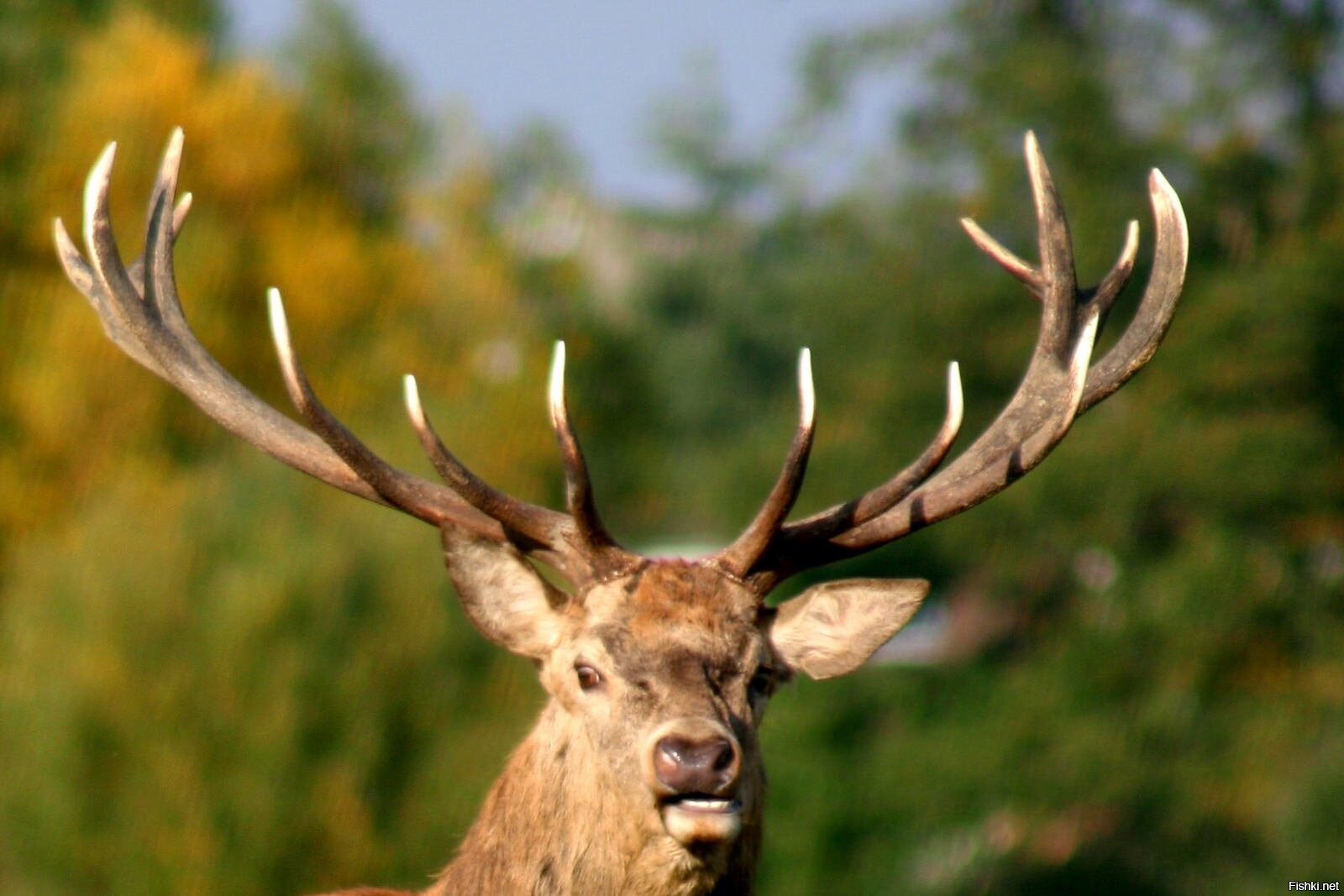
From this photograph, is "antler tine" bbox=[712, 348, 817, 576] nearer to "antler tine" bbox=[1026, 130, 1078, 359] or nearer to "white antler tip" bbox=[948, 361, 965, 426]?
"white antler tip" bbox=[948, 361, 965, 426]

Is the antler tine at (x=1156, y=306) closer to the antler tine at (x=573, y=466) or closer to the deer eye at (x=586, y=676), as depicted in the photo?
the antler tine at (x=573, y=466)

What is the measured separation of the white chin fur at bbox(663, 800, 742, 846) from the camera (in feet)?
14.8

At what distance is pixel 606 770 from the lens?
4.77 m

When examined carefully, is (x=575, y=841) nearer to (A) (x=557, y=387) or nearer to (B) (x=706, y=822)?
(B) (x=706, y=822)

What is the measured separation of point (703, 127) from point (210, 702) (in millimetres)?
27806

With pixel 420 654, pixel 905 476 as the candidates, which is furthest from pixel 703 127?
pixel 905 476

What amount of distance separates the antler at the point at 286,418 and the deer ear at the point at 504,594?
1.8 inches

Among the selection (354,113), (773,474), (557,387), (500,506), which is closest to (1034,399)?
(557,387)

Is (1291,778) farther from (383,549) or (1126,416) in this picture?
(383,549)

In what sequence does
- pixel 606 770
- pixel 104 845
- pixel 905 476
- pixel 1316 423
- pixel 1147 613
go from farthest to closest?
pixel 1147 613
pixel 1316 423
pixel 104 845
pixel 905 476
pixel 606 770

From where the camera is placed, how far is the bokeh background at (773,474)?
1852 centimetres

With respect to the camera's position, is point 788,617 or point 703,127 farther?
point 703,127

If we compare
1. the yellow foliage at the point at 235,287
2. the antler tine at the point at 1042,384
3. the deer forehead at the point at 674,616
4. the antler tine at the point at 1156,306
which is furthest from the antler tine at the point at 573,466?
the yellow foliage at the point at 235,287

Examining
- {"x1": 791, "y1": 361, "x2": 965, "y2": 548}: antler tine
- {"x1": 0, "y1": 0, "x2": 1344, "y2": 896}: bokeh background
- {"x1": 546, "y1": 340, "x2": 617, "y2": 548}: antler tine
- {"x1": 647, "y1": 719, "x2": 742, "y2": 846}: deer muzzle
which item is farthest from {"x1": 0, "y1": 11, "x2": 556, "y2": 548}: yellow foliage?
{"x1": 647, "y1": 719, "x2": 742, "y2": 846}: deer muzzle
